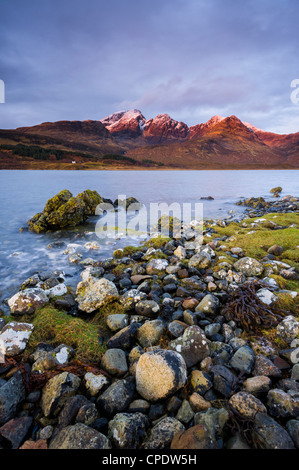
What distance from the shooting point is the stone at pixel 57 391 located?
101 inches

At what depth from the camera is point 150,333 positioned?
373 cm

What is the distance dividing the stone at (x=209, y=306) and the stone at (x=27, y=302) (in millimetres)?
3332

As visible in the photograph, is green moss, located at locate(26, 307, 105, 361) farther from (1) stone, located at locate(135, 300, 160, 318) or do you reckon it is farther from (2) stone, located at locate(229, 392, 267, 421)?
(2) stone, located at locate(229, 392, 267, 421)

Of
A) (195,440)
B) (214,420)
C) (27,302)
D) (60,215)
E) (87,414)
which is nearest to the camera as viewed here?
(195,440)

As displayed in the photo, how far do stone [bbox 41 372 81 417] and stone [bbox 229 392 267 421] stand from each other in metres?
1.89

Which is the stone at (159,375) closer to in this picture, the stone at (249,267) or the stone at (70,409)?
the stone at (70,409)

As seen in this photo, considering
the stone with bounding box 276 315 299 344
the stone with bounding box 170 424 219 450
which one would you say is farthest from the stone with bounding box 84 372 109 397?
the stone with bounding box 276 315 299 344

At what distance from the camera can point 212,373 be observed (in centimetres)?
293

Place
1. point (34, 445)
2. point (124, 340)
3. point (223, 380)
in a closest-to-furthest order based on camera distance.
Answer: point (34, 445) < point (223, 380) < point (124, 340)

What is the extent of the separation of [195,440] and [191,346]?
127 centimetres

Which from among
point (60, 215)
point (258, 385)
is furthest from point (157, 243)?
point (258, 385)

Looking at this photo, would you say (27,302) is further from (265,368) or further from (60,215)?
(60,215)

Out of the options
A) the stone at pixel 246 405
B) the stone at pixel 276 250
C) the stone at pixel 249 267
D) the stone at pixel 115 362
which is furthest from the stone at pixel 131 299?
the stone at pixel 276 250

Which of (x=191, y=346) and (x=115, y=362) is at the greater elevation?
(x=191, y=346)
